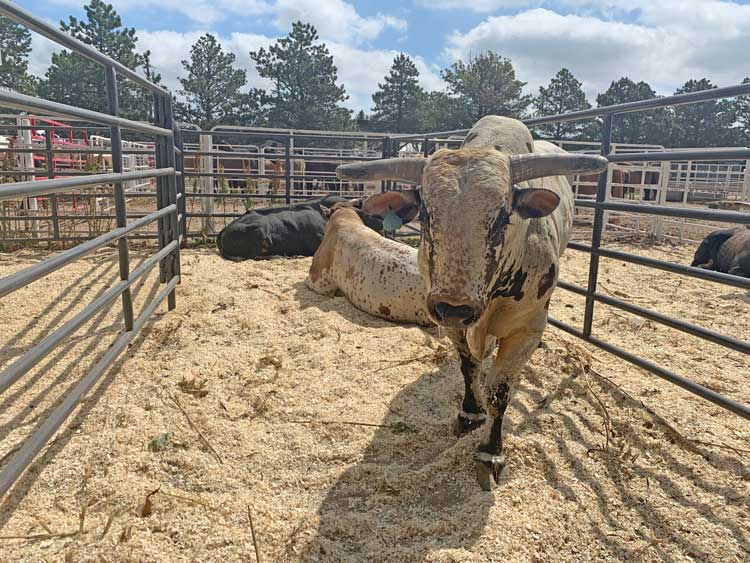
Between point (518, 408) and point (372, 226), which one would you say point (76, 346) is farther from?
point (372, 226)

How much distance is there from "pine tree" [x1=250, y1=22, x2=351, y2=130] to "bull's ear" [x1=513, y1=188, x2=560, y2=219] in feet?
129

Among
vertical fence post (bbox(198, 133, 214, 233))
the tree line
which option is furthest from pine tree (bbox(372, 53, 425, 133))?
vertical fence post (bbox(198, 133, 214, 233))

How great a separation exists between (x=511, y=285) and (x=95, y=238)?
2.56 m

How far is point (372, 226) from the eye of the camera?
717cm

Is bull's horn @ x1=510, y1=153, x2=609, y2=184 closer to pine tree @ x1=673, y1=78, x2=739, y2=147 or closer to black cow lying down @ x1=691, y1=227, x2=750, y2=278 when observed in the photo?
black cow lying down @ x1=691, y1=227, x2=750, y2=278

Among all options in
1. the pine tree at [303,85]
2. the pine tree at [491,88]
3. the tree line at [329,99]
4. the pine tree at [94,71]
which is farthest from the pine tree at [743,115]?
the pine tree at [94,71]

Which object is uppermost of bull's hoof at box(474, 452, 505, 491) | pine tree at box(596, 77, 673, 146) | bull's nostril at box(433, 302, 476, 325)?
pine tree at box(596, 77, 673, 146)

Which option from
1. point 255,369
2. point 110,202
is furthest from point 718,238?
point 110,202

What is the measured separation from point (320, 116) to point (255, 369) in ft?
127

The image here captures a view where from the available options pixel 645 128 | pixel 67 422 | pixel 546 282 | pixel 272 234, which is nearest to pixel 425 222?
pixel 546 282

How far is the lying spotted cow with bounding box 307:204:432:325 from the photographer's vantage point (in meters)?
4.63

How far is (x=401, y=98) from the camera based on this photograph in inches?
1865

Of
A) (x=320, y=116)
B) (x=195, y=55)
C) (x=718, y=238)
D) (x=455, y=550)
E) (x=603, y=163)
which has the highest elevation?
(x=195, y=55)

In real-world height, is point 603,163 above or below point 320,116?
below
